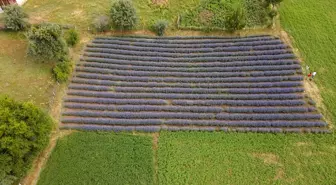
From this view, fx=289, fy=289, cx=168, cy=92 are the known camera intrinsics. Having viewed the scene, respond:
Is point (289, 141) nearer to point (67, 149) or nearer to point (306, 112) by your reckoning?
point (306, 112)

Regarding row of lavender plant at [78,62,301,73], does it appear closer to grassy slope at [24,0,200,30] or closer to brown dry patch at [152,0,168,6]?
grassy slope at [24,0,200,30]

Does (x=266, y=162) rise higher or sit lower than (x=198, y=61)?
lower

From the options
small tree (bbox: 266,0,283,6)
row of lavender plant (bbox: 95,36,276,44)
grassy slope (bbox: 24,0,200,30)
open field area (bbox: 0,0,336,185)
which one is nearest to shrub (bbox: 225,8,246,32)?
open field area (bbox: 0,0,336,185)

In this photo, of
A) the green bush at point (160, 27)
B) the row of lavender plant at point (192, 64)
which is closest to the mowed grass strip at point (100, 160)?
the row of lavender plant at point (192, 64)

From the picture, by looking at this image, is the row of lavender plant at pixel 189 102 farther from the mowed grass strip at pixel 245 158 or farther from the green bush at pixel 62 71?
the mowed grass strip at pixel 245 158

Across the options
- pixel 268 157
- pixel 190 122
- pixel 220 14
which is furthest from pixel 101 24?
pixel 268 157

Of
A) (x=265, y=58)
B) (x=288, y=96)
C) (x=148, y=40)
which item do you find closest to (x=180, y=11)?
(x=148, y=40)
